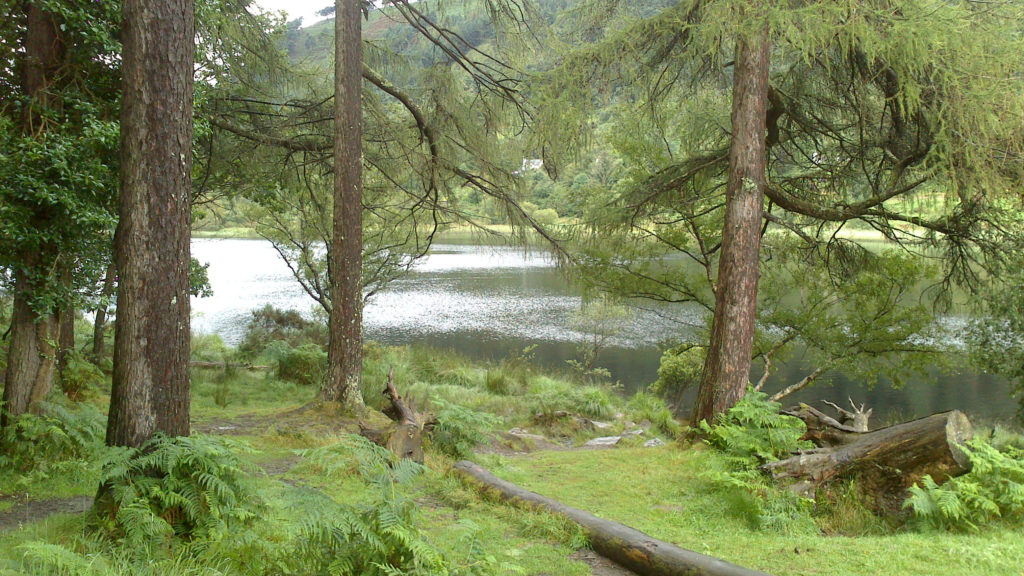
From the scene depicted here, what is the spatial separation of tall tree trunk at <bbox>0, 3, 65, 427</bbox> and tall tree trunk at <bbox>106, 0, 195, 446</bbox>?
2009mm

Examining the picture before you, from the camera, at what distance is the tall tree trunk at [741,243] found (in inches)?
268

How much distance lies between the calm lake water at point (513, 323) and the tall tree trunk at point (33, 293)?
6088mm

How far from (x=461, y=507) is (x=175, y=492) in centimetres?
205

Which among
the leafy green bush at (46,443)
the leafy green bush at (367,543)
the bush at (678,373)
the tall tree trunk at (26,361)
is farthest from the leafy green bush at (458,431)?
the bush at (678,373)

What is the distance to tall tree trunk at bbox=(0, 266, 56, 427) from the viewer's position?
5.11 m

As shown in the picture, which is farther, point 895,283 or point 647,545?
point 895,283

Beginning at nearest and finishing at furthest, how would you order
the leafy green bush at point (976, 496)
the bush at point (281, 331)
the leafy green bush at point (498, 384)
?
the leafy green bush at point (976, 496) → the leafy green bush at point (498, 384) → the bush at point (281, 331)

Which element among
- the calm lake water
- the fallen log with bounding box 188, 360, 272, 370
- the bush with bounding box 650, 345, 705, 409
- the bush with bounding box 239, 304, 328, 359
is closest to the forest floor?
the fallen log with bounding box 188, 360, 272, 370

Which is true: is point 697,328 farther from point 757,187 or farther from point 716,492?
point 716,492

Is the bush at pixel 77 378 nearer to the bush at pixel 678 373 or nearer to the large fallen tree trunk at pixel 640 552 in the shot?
the large fallen tree trunk at pixel 640 552

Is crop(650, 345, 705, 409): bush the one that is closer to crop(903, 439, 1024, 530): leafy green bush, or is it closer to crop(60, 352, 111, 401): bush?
crop(903, 439, 1024, 530): leafy green bush

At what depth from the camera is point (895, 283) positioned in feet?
35.5

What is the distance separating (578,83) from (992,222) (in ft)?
17.5

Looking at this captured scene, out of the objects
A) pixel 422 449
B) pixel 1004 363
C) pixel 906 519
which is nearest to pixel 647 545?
pixel 906 519
